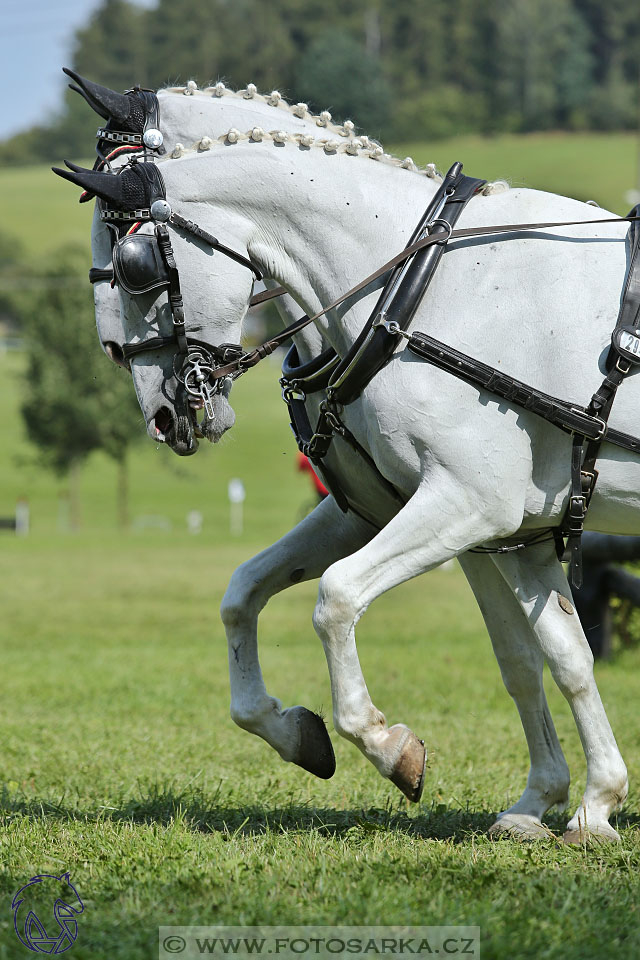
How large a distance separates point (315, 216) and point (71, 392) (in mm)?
35137

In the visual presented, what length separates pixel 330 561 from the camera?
4875mm

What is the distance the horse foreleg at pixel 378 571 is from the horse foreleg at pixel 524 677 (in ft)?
2.85

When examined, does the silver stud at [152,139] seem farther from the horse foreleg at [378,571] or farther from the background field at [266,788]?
the horse foreleg at [378,571]

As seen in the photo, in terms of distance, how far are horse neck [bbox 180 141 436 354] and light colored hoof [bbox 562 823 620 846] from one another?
6.91 ft

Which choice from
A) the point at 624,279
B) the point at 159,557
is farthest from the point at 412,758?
the point at 159,557

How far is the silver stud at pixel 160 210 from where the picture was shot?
14.1ft

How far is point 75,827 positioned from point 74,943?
1420mm

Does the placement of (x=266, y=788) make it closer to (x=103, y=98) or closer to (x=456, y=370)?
(x=456, y=370)

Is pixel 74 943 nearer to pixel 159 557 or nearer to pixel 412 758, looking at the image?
pixel 412 758

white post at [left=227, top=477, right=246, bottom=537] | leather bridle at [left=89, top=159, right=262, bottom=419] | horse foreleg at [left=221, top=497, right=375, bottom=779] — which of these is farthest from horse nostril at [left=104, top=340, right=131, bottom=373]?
white post at [left=227, top=477, right=246, bottom=537]

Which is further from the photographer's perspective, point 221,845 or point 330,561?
point 330,561

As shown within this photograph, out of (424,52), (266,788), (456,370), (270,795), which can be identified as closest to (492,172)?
(424,52)

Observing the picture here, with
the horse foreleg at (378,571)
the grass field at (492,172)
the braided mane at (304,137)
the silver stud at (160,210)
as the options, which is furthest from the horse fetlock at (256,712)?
the grass field at (492,172)

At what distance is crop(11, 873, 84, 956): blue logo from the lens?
3420 mm
